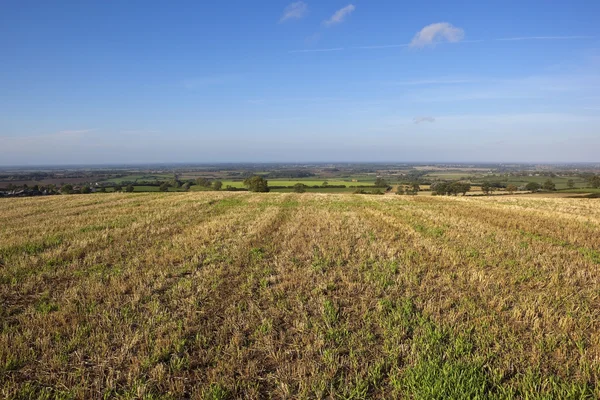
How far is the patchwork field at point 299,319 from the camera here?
393 centimetres

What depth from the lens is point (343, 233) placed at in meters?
13.3

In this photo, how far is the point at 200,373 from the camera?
418 cm

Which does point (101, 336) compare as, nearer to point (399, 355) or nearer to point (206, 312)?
point (206, 312)

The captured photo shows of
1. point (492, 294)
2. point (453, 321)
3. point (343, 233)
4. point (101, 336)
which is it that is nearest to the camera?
point (101, 336)

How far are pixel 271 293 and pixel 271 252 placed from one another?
359 cm

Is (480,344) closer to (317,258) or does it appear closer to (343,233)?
(317,258)

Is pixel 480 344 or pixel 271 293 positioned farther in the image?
pixel 271 293

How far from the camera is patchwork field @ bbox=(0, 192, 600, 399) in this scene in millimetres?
3928

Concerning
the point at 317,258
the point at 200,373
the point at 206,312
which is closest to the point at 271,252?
the point at 317,258

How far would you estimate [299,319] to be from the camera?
562 centimetres

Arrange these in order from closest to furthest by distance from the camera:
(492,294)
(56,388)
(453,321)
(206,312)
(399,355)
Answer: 1. (56,388)
2. (399,355)
3. (453,321)
4. (206,312)
5. (492,294)

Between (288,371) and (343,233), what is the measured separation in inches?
372

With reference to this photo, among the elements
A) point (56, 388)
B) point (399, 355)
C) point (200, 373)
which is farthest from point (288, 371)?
point (56, 388)

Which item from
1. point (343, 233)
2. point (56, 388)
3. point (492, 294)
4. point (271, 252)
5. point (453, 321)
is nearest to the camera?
point (56, 388)
